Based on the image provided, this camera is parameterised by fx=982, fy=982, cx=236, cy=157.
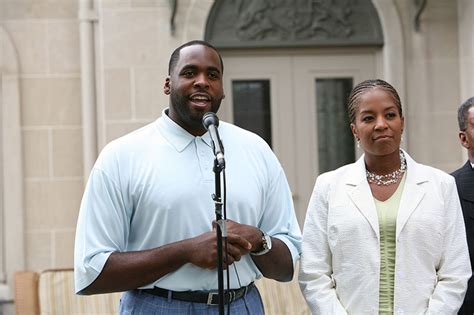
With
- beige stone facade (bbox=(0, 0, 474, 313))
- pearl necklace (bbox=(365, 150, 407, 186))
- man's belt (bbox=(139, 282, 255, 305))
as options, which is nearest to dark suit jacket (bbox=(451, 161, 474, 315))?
pearl necklace (bbox=(365, 150, 407, 186))

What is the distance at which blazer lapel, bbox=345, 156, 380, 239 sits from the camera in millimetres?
3510

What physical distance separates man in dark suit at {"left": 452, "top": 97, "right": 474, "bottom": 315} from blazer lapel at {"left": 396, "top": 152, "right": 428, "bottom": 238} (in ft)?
2.13

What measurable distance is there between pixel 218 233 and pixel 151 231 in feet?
1.04

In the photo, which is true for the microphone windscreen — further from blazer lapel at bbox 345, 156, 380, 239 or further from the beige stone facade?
the beige stone facade

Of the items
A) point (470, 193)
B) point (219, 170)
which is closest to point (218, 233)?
point (219, 170)

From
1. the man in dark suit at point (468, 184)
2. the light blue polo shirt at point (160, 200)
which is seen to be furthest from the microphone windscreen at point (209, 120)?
the man in dark suit at point (468, 184)

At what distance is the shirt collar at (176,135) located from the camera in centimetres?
353

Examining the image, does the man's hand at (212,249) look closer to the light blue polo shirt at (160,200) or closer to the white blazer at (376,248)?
the light blue polo shirt at (160,200)

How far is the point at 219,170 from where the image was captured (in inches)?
124

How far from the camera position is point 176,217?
3398 mm

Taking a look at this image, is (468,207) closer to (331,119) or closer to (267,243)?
(267,243)

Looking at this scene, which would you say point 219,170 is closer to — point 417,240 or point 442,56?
point 417,240

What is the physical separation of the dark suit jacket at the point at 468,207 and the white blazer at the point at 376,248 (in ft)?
1.89

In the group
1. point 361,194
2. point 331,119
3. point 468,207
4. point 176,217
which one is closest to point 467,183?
point 468,207
